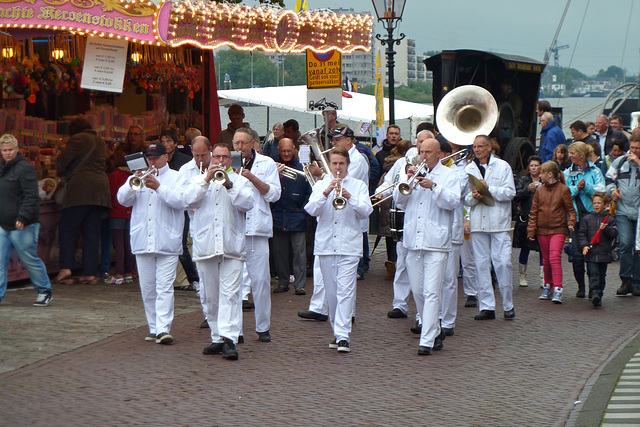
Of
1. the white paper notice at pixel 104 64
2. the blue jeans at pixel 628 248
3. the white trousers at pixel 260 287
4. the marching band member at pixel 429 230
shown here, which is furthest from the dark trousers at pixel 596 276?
the white paper notice at pixel 104 64

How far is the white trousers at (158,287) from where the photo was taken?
340 inches

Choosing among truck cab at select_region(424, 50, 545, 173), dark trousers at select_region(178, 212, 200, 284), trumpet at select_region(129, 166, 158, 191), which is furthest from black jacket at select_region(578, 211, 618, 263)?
truck cab at select_region(424, 50, 545, 173)

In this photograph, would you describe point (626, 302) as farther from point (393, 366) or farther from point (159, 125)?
point (159, 125)

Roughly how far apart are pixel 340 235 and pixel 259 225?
0.93 meters

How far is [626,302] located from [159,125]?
8.04m

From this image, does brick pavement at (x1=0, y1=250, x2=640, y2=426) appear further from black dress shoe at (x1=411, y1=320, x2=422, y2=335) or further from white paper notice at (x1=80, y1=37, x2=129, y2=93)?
white paper notice at (x1=80, y1=37, x2=129, y2=93)

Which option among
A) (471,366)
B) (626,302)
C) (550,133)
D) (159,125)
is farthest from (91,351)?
(550,133)

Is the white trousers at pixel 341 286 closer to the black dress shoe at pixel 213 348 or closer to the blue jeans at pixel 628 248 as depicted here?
the black dress shoe at pixel 213 348

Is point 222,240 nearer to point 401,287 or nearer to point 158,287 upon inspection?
point 158,287

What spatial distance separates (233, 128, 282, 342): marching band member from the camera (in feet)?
28.7

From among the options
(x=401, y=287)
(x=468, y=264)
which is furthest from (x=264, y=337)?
(x=468, y=264)

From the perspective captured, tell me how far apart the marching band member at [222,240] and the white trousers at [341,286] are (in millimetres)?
837

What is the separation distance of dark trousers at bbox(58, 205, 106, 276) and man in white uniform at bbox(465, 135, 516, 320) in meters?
4.71

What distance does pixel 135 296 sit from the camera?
444 inches
